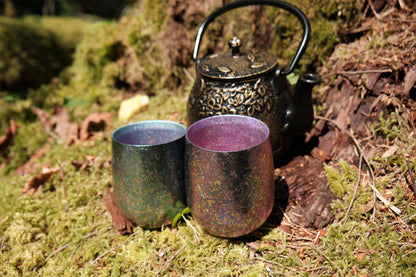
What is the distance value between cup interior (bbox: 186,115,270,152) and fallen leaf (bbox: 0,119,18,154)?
2.30 metres

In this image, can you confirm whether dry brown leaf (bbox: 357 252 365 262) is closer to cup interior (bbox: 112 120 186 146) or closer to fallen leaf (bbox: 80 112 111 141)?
cup interior (bbox: 112 120 186 146)

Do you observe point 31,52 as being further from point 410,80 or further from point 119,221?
point 410,80

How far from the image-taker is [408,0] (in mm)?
2031

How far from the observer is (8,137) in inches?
117

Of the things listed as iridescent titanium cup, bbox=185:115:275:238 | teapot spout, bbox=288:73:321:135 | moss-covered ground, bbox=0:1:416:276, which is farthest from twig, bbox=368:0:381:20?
iridescent titanium cup, bbox=185:115:275:238

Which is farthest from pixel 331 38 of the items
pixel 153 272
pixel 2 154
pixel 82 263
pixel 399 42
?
pixel 2 154

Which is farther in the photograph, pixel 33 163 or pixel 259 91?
pixel 33 163

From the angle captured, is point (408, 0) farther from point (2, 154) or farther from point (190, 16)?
point (2, 154)

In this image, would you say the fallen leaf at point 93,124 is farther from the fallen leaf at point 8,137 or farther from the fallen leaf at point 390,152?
the fallen leaf at point 390,152

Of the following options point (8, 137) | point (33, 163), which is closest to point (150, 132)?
point (33, 163)

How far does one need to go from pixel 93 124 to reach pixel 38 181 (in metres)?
0.72

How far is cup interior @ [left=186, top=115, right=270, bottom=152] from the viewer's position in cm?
150

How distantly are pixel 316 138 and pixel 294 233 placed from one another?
699 millimetres

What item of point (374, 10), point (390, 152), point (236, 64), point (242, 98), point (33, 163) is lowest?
point (33, 163)
